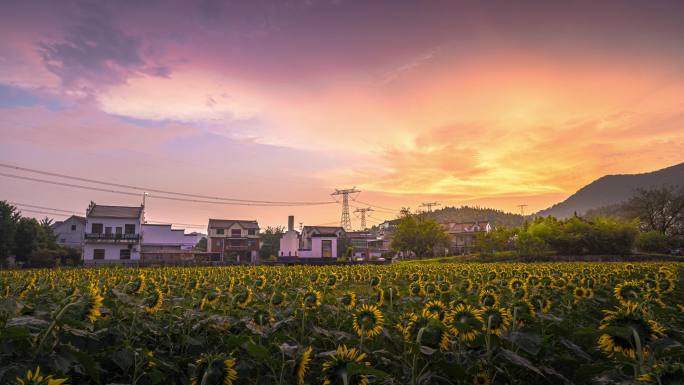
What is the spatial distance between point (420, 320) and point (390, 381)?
0.81 m

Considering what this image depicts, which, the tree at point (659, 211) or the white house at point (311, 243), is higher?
the tree at point (659, 211)

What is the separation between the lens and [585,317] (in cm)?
546

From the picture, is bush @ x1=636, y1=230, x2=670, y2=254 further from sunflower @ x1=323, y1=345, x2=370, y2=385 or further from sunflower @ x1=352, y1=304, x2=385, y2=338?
sunflower @ x1=323, y1=345, x2=370, y2=385

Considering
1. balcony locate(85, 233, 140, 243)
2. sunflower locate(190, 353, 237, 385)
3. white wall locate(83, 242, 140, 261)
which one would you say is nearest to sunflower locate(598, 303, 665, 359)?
sunflower locate(190, 353, 237, 385)

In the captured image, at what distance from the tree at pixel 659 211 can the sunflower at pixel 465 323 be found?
76.5 metres

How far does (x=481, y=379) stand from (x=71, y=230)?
272 ft

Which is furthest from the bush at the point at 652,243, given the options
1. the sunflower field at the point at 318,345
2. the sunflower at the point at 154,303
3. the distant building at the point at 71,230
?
the distant building at the point at 71,230

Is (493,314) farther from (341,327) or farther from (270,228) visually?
(270,228)

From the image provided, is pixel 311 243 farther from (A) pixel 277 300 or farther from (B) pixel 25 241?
(A) pixel 277 300

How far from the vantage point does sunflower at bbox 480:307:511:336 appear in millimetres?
3502

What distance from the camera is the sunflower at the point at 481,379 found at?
3.19m

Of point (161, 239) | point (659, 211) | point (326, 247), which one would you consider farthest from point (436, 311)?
point (659, 211)

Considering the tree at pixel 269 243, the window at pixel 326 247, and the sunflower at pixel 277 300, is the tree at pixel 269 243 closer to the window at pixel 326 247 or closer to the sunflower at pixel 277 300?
the window at pixel 326 247

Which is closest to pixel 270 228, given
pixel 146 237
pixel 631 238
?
pixel 146 237
